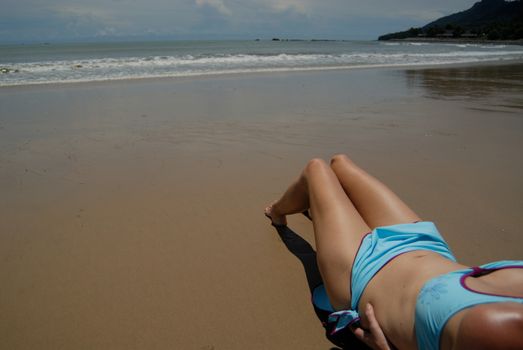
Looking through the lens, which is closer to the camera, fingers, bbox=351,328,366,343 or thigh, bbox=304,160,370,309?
fingers, bbox=351,328,366,343

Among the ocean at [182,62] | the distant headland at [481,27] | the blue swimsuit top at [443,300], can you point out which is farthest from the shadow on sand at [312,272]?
the distant headland at [481,27]

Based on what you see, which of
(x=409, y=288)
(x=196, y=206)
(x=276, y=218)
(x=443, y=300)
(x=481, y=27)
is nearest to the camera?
(x=443, y=300)

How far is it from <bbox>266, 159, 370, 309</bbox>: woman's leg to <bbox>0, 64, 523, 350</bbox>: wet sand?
0.36m

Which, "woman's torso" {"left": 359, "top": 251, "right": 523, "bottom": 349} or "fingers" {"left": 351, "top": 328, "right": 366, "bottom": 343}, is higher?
"woman's torso" {"left": 359, "top": 251, "right": 523, "bottom": 349}

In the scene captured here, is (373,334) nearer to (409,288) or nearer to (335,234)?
(409,288)

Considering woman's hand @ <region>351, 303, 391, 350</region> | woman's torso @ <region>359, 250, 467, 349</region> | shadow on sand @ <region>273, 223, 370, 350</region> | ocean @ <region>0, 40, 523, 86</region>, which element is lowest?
shadow on sand @ <region>273, 223, 370, 350</region>

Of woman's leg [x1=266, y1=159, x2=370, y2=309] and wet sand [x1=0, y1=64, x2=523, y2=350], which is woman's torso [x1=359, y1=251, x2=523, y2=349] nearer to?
woman's leg [x1=266, y1=159, x2=370, y2=309]

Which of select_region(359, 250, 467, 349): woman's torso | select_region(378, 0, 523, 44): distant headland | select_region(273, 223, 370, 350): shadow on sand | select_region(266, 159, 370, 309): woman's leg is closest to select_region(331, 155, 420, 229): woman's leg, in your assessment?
select_region(266, 159, 370, 309): woman's leg

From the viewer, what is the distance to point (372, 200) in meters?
1.95

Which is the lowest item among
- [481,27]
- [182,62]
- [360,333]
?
[360,333]

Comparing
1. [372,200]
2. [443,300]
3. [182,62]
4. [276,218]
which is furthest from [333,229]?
[182,62]

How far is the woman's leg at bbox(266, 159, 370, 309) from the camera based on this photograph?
1.58m

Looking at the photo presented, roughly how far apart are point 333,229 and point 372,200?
370 millimetres

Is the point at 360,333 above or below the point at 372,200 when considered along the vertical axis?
below
